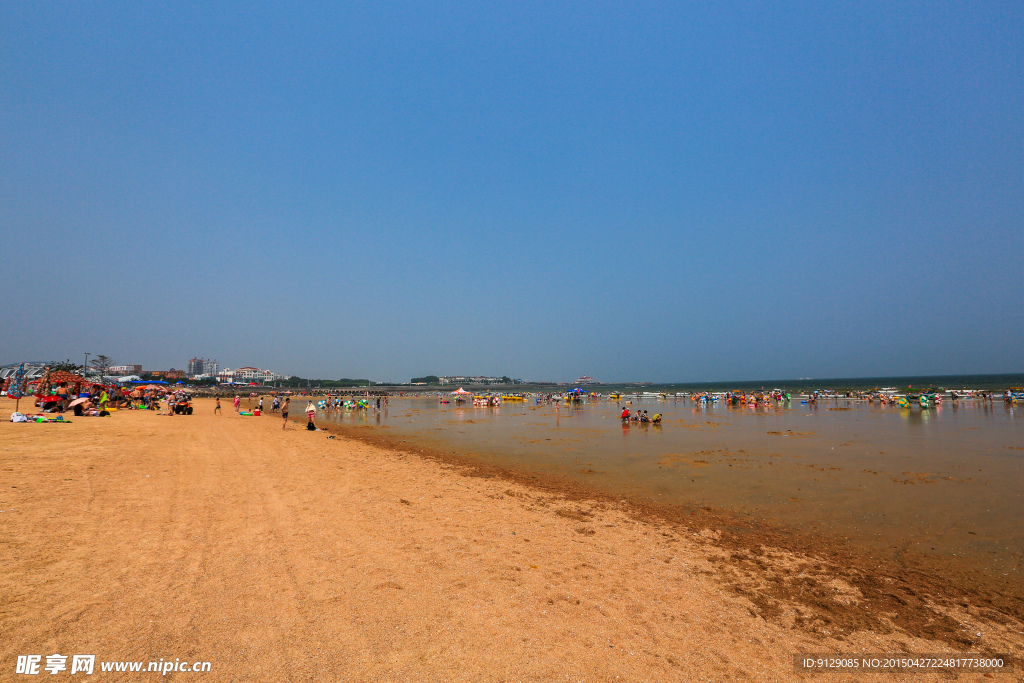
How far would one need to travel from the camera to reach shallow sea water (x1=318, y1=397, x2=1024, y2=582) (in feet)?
27.2

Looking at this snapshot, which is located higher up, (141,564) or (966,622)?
(141,564)

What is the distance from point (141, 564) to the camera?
5.44m

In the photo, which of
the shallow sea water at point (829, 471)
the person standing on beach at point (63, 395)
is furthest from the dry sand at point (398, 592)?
the person standing on beach at point (63, 395)

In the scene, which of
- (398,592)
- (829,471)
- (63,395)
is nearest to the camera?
(398,592)

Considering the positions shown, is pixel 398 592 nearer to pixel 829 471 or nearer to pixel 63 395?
pixel 829 471

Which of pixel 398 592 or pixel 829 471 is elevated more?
pixel 398 592

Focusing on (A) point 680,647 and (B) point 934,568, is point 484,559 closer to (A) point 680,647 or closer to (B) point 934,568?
(A) point 680,647

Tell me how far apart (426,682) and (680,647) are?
2.59m

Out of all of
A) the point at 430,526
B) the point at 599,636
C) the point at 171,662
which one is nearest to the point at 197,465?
the point at 430,526

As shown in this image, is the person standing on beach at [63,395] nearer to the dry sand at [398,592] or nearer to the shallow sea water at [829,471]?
the shallow sea water at [829,471]

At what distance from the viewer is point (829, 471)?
532 inches

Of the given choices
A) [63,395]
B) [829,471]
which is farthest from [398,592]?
[63,395]

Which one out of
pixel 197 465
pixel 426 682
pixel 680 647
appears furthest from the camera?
pixel 197 465

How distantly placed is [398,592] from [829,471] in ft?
46.8
